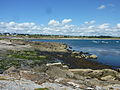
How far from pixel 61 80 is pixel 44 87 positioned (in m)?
3.02

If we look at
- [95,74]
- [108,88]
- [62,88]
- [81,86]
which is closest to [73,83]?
[81,86]

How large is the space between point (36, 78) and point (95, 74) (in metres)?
14.0

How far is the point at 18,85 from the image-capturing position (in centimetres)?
1445

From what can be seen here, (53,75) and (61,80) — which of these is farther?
(53,75)

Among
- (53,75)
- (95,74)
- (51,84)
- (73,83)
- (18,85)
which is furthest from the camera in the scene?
(95,74)

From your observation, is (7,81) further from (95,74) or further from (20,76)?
(95,74)

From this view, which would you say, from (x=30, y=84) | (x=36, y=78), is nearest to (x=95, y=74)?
(x=36, y=78)

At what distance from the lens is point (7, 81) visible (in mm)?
14906

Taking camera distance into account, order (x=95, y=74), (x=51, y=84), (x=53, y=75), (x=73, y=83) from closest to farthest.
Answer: (x=51, y=84) → (x=73, y=83) → (x=53, y=75) → (x=95, y=74)

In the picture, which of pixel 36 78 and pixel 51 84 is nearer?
pixel 51 84

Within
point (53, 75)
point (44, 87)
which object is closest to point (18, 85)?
point (44, 87)

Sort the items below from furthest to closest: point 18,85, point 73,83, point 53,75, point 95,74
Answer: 1. point 95,74
2. point 53,75
3. point 73,83
4. point 18,85

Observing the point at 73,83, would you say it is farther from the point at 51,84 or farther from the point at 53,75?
the point at 53,75

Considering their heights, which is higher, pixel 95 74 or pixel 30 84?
pixel 30 84
